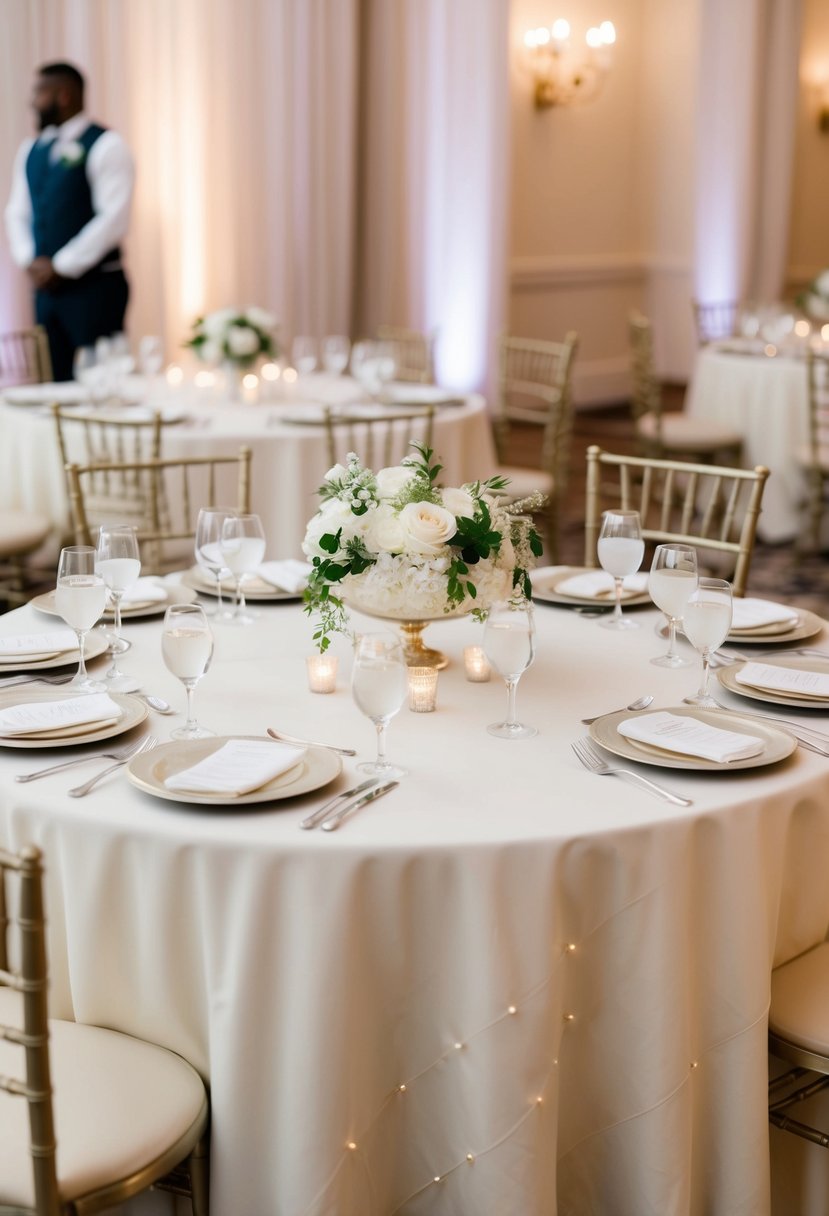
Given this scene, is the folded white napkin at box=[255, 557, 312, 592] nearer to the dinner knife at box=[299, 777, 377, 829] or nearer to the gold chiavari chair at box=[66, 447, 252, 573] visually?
the dinner knife at box=[299, 777, 377, 829]

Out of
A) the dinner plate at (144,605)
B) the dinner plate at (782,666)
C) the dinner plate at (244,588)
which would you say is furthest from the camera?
the dinner plate at (244,588)

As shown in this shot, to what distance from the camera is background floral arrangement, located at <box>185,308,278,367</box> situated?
4.90m

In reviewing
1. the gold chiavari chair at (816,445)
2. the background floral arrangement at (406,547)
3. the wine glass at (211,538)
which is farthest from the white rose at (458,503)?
the gold chiavari chair at (816,445)

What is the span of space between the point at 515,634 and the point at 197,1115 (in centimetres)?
71

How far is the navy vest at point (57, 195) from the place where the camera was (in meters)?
6.28

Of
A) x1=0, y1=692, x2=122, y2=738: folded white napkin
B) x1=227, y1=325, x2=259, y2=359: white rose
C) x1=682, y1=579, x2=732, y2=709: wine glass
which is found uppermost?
x1=227, y1=325, x2=259, y2=359: white rose

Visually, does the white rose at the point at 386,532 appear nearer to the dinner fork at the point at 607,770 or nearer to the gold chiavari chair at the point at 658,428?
the dinner fork at the point at 607,770

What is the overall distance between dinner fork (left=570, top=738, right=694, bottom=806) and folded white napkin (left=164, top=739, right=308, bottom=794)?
A: 38 centimetres

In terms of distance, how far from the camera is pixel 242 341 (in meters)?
4.89

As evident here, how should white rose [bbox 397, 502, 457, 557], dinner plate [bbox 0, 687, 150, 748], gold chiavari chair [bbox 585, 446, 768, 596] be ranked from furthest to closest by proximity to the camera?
gold chiavari chair [bbox 585, 446, 768, 596] → white rose [bbox 397, 502, 457, 557] → dinner plate [bbox 0, 687, 150, 748]

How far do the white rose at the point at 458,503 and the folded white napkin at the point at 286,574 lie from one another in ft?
1.94

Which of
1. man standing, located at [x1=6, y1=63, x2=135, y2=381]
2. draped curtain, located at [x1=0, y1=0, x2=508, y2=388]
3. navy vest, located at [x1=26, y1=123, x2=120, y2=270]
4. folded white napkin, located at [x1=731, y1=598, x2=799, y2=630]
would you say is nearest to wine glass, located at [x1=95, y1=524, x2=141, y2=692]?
folded white napkin, located at [x1=731, y1=598, x2=799, y2=630]

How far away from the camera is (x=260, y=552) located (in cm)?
237

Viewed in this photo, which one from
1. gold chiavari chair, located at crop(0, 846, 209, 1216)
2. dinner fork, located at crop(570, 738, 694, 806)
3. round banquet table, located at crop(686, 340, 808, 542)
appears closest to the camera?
gold chiavari chair, located at crop(0, 846, 209, 1216)
